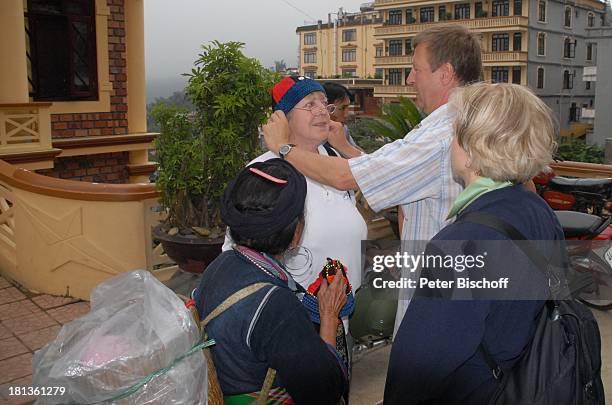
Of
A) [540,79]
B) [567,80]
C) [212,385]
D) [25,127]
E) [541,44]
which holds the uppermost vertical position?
[541,44]

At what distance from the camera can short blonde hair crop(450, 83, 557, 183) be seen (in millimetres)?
1588

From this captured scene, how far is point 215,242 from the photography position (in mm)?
4531

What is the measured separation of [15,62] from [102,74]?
68.5 inches

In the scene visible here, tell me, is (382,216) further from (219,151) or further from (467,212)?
(467,212)

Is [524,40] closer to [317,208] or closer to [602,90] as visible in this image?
[602,90]

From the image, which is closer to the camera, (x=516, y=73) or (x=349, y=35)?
(x=516, y=73)

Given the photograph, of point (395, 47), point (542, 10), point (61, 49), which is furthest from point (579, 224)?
point (395, 47)

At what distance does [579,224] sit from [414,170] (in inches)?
112

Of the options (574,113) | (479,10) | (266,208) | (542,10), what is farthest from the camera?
(574,113)

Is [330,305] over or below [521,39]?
below

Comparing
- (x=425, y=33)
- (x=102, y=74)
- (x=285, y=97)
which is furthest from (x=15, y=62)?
(x=425, y=33)

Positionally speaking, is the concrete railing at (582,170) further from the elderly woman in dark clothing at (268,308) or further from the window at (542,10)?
the window at (542,10)

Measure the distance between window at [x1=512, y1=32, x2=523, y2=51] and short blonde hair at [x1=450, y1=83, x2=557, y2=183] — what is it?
178 ft

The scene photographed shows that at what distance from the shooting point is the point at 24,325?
193 inches
